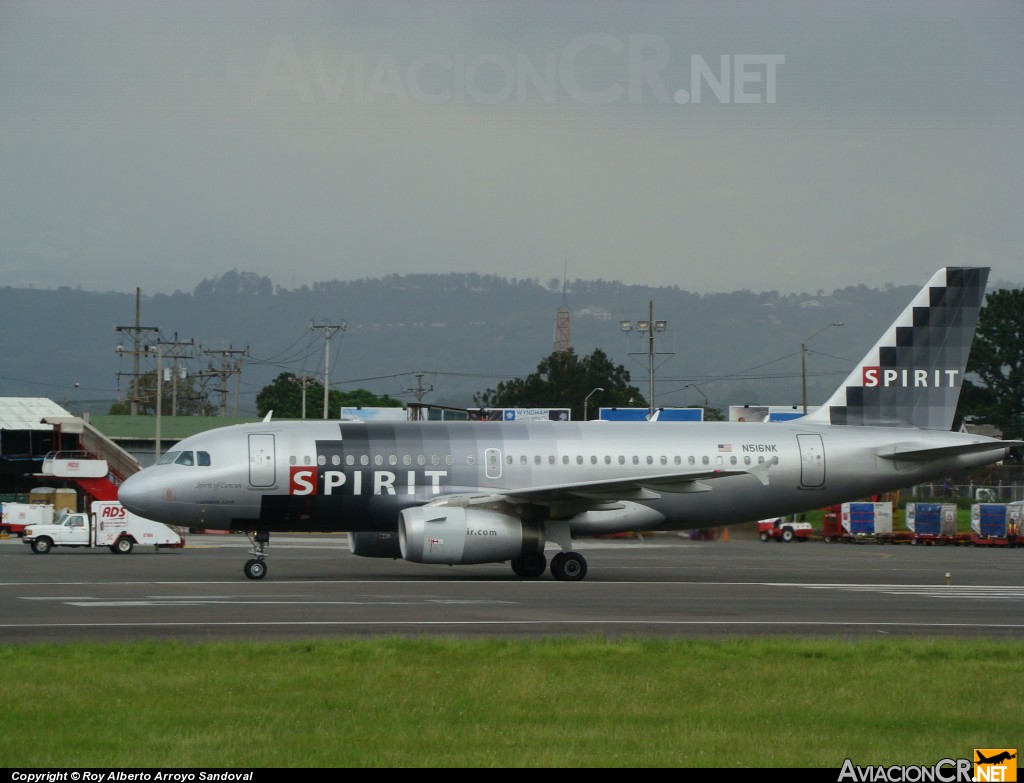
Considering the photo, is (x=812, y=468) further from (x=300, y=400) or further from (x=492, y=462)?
(x=300, y=400)

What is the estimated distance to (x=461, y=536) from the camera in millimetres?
28969

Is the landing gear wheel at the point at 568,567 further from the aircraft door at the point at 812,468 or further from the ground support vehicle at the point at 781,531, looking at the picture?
the ground support vehicle at the point at 781,531

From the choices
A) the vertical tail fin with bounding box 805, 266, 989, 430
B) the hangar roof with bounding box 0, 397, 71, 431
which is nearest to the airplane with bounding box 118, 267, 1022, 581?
the vertical tail fin with bounding box 805, 266, 989, 430

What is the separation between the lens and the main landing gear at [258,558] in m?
Answer: 30.8

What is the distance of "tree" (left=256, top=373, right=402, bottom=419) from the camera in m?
158

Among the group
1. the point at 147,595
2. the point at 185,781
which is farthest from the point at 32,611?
the point at 185,781

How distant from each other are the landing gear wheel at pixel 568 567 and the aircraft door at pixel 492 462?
2.59m

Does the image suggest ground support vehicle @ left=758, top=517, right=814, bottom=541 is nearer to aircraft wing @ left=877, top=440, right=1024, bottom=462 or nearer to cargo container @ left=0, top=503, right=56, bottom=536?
aircraft wing @ left=877, top=440, right=1024, bottom=462

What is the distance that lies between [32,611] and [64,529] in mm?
26281

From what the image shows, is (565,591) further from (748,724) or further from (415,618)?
(748,724)

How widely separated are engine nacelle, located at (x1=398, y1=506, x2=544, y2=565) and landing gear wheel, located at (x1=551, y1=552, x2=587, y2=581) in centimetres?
105

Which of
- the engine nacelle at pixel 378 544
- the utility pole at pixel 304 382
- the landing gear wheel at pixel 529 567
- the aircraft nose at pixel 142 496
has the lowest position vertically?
the landing gear wheel at pixel 529 567

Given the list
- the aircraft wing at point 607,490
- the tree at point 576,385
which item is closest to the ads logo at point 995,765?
the aircraft wing at point 607,490

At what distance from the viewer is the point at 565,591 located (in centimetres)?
2739
